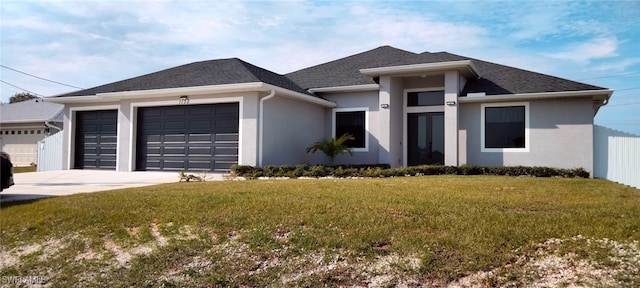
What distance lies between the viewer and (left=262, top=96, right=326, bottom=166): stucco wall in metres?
15.4

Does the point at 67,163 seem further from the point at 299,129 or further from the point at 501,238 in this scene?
the point at 501,238

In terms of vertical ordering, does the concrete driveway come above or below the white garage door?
below

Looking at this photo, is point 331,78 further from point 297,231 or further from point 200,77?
point 297,231

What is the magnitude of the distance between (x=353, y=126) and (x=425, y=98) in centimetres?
312

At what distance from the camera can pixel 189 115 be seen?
16266 mm

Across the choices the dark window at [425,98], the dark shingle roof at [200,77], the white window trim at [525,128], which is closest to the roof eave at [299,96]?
the dark shingle roof at [200,77]

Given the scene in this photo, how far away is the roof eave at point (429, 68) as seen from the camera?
50.2 ft

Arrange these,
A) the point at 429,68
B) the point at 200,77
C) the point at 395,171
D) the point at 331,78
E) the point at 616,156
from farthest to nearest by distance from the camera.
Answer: the point at 331,78 < the point at 200,77 < the point at 429,68 < the point at 395,171 < the point at 616,156

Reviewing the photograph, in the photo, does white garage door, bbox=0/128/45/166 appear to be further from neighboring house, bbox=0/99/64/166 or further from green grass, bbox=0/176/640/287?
green grass, bbox=0/176/640/287

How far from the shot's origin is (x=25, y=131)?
94.3 ft

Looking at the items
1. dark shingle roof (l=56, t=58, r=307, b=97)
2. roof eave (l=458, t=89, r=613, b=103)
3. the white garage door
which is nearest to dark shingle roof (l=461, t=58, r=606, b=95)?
roof eave (l=458, t=89, r=613, b=103)

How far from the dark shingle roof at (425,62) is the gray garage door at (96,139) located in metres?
7.98

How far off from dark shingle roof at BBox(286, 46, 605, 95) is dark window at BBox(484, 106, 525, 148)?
728 millimetres

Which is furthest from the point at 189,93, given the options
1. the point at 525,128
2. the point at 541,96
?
the point at 541,96
